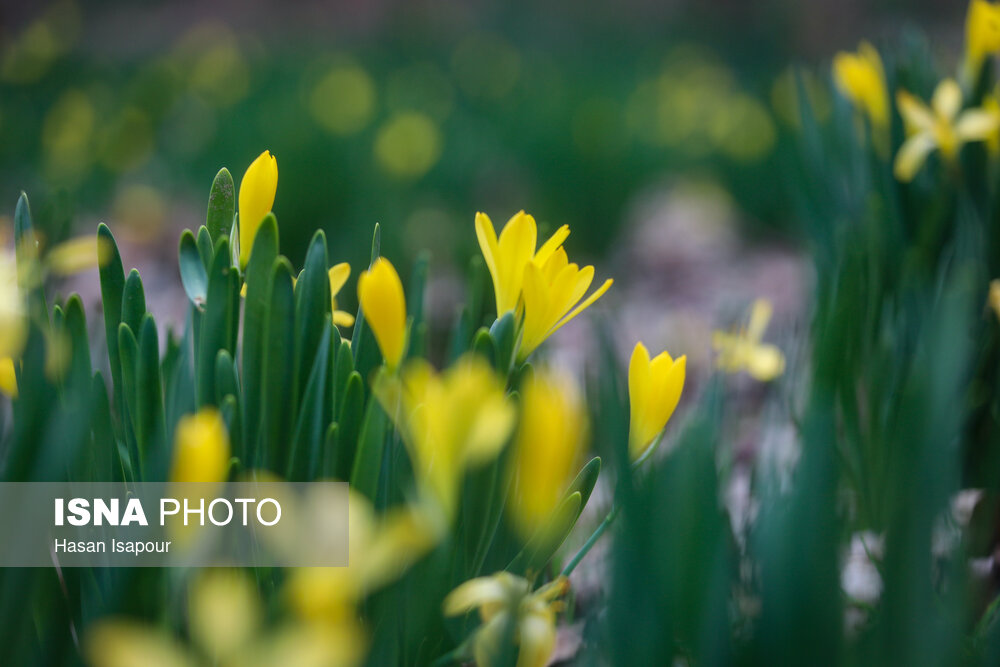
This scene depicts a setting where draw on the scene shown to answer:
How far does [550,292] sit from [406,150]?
2.15 m

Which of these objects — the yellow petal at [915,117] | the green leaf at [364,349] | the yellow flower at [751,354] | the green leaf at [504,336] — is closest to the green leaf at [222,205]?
the green leaf at [364,349]

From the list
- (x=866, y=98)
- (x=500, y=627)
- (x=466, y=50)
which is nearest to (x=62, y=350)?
(x=500, y=627)

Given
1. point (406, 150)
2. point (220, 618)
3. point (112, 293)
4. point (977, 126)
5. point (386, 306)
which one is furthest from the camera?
point (406, 150)

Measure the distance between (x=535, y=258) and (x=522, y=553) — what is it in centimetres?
21

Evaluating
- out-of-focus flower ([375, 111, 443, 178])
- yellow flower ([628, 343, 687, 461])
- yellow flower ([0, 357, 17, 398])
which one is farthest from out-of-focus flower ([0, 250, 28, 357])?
out-of-focus flower ([375, 111, 443, 178])

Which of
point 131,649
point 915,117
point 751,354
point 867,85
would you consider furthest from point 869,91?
point 131,649

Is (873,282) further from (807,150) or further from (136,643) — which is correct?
(136,643)

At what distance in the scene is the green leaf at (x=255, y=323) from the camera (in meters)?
0.56

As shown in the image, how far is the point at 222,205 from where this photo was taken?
607 mm

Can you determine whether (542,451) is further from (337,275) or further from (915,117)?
(915,117)

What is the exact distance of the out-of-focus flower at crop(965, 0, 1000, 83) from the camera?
3.54 feet

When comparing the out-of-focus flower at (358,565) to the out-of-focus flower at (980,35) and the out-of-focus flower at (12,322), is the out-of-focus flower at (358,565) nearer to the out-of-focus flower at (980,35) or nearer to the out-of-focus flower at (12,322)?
the out-of-focus flower at (12,322)

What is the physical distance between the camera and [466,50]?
534 centimetres

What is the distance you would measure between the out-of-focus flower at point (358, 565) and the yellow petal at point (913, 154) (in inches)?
37.8
